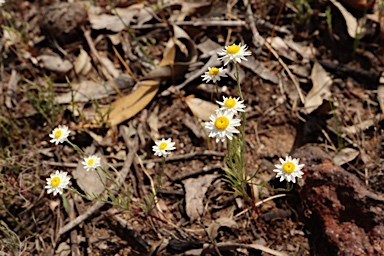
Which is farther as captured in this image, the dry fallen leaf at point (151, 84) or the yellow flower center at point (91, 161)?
the dry fallen leaf at point (151, 84)

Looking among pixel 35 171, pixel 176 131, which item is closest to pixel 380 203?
pixel 176 131

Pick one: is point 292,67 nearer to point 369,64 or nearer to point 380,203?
point 369,64

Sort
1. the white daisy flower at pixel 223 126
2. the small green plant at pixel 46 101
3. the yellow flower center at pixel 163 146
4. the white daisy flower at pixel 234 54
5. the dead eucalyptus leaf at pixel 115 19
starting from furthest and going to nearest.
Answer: the dead eucalyptus leaf at pixel 115 19 < the small green plant at pixel 46 101 < the yellow flower center at pixel 163 146 < the white daisy flower at pixel 234 54 < the white daisy flower at pixel 223 126

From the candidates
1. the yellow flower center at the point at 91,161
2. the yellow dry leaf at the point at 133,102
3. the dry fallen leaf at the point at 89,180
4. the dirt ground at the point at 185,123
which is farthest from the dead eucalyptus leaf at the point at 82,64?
the yellow flower center at the point at 91,161

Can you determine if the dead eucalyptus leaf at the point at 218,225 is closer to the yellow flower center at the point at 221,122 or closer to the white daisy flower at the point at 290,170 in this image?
the white daisy flower at the point at 290,170

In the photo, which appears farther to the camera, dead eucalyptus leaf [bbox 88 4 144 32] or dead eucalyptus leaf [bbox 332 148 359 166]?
dead eucalyptus leaf [bbox 88 4 144 32]

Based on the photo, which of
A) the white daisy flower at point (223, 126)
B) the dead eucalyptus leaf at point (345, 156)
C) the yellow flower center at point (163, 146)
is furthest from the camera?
the dead eucalyptus leaf at point (345, 156)

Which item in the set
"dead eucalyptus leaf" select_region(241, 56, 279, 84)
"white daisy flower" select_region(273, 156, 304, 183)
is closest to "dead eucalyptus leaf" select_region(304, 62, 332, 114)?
"dead eucalyptus leaf" select_region(241, 56, 279, 84)

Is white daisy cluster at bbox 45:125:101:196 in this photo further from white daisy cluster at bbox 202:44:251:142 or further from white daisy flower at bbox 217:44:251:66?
white daisy flower at bbox 217:44:251:66

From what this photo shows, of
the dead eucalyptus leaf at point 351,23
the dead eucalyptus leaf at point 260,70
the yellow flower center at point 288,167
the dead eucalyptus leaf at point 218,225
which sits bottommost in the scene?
the dead eucalyptus leaf at point 218,225
